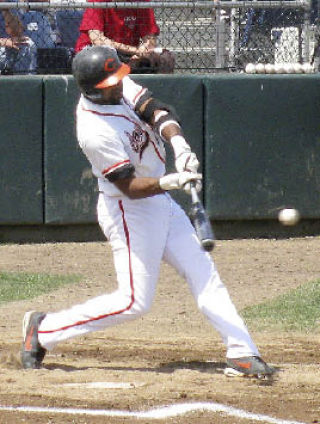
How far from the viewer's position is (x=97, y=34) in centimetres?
980

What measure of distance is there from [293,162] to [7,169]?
2854 millimetres

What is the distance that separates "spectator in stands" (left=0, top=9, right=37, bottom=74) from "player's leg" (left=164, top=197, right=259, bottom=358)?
500cm

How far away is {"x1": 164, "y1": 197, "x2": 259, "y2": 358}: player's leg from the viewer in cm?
553

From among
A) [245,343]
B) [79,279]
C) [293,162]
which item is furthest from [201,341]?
[293,162]

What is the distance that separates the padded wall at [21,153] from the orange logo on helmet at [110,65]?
4724 millimetres

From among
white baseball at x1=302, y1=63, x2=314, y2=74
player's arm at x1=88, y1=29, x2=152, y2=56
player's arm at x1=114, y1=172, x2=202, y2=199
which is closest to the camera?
player's arm at x1=114, y1=172, x2=202, y2=199

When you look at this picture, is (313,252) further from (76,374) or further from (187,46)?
(76,374)

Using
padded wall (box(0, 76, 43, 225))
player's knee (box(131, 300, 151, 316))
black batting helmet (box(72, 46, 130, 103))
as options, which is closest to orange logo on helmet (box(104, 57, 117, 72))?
black batting helmet (box(72, 46, 130, 103))

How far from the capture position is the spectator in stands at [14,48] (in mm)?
10078

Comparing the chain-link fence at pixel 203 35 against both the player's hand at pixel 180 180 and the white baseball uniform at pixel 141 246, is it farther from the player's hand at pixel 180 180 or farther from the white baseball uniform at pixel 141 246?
the player's hand at pixel 180 180

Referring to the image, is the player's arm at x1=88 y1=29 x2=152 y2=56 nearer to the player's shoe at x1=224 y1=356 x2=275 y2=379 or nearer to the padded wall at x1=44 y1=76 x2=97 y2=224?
the padded wall at x1=44 y1=76 x2=97 y2=224

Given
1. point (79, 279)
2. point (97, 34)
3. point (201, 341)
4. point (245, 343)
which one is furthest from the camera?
point (97, 34)

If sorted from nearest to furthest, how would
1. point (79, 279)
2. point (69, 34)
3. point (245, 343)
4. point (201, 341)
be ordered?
point (245, 343)
point (201, 341)
point (79, 279)
point (69, 34)

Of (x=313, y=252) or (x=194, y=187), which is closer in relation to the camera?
(x=194, y=187)
